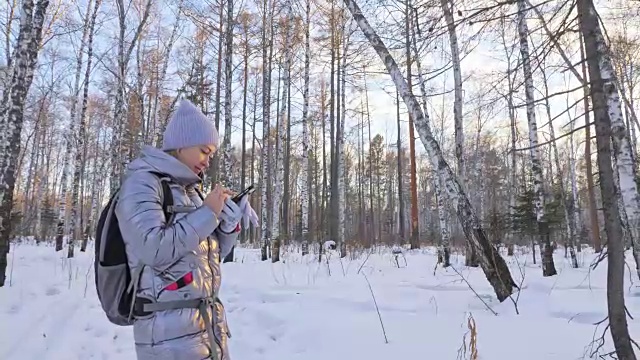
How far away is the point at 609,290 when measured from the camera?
2836 millimetres

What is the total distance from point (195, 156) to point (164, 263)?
495mm

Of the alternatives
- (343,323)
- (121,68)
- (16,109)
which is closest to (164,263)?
(343,323)

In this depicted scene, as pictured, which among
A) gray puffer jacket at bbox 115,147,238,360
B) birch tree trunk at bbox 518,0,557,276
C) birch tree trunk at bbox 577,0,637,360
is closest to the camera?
gray puffer jacket at bbox 115,147,238,360

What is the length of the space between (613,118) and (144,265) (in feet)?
15.3

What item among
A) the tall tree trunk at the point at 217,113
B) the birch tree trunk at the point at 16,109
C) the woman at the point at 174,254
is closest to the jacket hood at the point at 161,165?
the woman at the point at 174,254

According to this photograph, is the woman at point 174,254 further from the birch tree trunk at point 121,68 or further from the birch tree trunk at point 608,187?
the birch tree trunk at point 121,68

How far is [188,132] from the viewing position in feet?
6.00

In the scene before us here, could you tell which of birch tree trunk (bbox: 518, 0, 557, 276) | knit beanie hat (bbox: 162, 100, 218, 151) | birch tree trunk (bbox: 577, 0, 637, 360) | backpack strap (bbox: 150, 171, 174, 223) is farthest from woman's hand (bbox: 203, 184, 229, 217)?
birch tree trunk (bbox: 518, 0, 557, 276)

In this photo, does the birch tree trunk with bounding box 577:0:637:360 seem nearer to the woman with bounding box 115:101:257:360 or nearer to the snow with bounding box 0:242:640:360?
the snow with bounding box 0:242:640:360

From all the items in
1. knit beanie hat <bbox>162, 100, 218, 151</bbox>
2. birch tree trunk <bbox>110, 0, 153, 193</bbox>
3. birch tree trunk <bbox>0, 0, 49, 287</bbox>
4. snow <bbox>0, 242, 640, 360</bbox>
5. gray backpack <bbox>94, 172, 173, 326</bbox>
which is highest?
birch tree trunk <bbox>110, 0, 153, 193</bbox>

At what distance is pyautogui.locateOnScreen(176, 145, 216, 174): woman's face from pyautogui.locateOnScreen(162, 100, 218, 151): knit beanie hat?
2 centimetres

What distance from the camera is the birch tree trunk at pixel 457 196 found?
5.20 meters

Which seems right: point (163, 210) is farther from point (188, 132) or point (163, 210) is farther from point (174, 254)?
point (188, 132)

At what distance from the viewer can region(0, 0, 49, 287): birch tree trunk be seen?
638 centimetres
